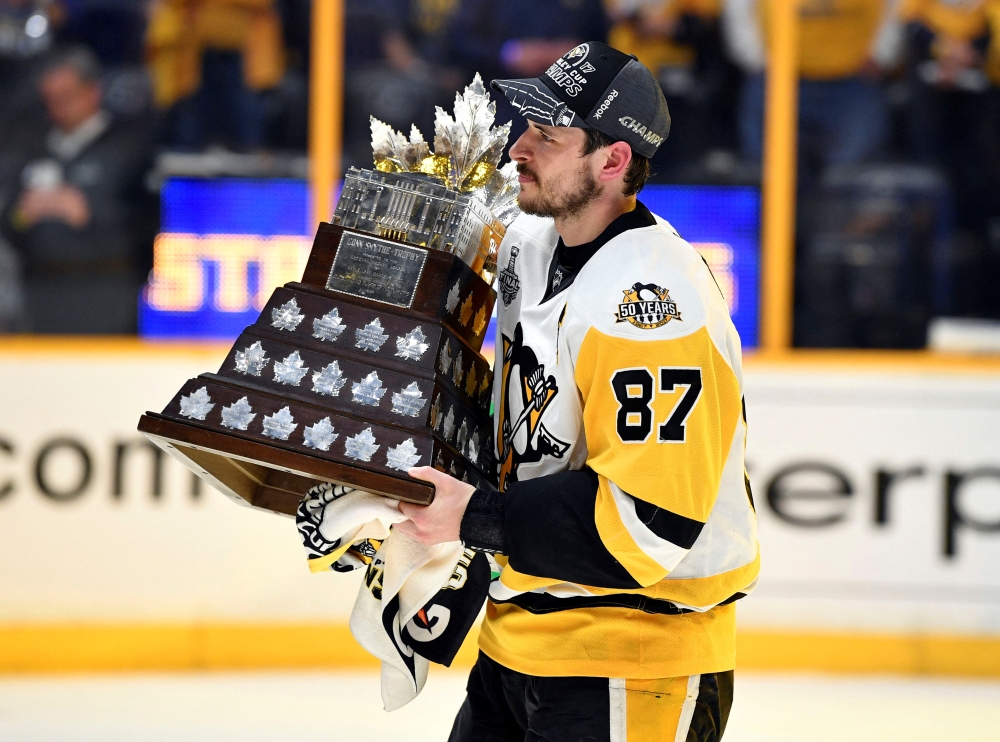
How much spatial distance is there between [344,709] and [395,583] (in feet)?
7.59

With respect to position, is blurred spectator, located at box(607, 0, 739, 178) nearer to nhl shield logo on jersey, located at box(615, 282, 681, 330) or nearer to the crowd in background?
the crowd in background

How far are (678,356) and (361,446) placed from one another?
17.6 inches

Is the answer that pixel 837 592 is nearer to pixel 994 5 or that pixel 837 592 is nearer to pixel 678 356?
pixel 994 5

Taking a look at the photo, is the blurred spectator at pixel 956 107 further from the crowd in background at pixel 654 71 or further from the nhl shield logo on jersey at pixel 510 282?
the nhl shield logo on jersey at pixel 510 282

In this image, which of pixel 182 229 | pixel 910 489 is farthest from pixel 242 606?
pixel 910 489

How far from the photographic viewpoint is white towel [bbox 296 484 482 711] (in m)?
1.66

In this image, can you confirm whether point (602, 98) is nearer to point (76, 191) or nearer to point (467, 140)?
point (467, 140)

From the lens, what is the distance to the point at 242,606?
14.0ft

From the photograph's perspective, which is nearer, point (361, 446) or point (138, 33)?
point (361, 446)

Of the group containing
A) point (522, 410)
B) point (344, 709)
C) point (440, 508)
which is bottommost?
point (344, 709)

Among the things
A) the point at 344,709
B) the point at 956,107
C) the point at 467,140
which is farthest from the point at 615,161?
the point at 956,107

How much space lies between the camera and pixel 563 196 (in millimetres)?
1716

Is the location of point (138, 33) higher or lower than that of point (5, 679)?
higher

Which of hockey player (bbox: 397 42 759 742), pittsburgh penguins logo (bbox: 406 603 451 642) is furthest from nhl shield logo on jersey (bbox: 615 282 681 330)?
pittsburgh penguins logo (bbox: 406 603 451 642)
